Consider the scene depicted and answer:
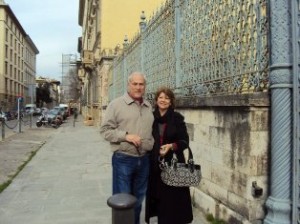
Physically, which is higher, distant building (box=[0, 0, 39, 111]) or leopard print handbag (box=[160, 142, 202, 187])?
distant building (box=[0, 0, 39, 111])

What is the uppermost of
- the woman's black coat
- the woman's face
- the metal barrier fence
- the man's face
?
the metal barrier fence

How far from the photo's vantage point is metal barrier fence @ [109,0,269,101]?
4.17m

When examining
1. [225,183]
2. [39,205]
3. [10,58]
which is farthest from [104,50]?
[10,58]

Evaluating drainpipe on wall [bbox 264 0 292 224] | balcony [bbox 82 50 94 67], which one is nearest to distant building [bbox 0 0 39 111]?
balcony [bbox 82 50 94 67]

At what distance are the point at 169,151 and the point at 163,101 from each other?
0.48 meters

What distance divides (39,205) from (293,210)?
3.75 m

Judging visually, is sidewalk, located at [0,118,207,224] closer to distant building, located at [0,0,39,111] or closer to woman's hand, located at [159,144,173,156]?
woman's hand, located at [159,144,173,156]

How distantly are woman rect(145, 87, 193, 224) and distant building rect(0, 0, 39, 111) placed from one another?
54.4 meters

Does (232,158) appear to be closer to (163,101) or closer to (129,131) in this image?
→ (163,101)

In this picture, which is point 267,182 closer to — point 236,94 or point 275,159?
point 275,159

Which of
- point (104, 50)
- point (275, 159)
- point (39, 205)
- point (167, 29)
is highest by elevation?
point (104, 50)

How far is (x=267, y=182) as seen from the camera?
13.1ft

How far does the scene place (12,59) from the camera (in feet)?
229

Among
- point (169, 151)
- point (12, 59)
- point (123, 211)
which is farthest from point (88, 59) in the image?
point (123, 211)
